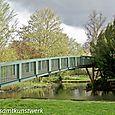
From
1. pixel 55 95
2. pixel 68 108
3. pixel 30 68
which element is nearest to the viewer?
pixel 68 108

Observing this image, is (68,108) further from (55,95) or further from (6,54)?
(6,54)

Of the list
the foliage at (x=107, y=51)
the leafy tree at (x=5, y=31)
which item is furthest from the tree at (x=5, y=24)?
the foliage at (x=107, y=51)

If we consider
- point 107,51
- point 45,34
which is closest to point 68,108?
point 107,51

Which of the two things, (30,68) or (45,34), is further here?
(45,34)

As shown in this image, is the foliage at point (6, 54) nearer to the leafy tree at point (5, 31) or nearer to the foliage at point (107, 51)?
the leafy tree at point (5, 31)

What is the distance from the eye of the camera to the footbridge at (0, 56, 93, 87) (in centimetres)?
1353

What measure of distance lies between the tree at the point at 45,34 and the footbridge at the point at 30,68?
5.91 meters

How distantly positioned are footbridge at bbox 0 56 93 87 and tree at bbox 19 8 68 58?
5905mm

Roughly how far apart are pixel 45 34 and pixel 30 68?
16792 mm

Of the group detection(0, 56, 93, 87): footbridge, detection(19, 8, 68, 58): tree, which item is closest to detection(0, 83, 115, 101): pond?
detection(0, 56, 93, 87): footbridge

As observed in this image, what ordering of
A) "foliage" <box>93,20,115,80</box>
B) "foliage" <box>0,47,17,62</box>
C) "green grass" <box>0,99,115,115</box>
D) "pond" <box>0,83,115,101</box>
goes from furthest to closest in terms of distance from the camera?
"foliage" <box>93,20,115,80</box> < "foliage" <box>0,47,17,62</box> < "pond" <box>0,83,115,101</box> < "green grass" <box>0,99,115,115</box>

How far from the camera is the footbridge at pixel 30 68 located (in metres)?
13.5

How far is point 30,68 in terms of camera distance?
659 inches

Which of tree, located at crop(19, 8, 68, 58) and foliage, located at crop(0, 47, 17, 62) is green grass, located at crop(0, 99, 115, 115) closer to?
foliage, located at crop(0, 47, 17, 62)
